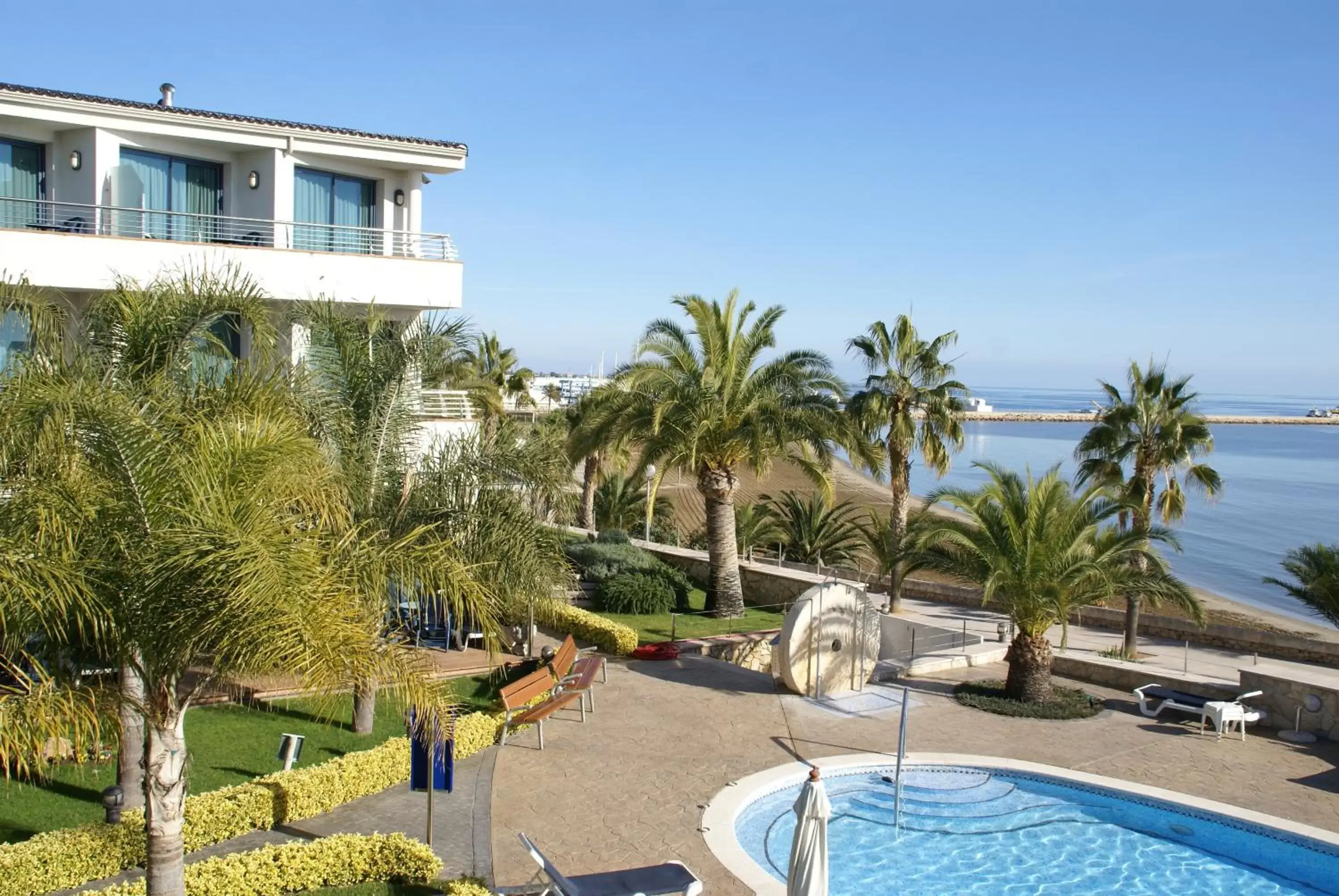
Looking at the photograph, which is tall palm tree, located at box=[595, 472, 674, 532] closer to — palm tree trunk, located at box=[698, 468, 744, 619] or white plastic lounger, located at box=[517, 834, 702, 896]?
palm tree trunk, located at box=[698, 468, 744, 619]

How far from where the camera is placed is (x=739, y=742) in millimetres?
15023

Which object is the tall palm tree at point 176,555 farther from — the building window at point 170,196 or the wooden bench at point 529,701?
the building window at point 170,196

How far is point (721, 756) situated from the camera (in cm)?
1446

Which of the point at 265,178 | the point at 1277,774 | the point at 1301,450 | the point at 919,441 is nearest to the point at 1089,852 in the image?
the point at 1277,774

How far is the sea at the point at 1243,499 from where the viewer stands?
180 feet

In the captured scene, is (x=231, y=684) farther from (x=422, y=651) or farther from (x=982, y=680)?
(x=982, y=680)

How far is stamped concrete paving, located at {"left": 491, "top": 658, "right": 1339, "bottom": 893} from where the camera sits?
11.7 metres

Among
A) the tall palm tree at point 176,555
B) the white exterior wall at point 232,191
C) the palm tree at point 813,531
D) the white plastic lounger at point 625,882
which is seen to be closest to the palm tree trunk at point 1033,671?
the white plastic lounger at point 625,882

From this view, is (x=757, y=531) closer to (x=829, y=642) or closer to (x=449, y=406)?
(x=449, y=406)

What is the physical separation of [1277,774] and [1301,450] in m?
157

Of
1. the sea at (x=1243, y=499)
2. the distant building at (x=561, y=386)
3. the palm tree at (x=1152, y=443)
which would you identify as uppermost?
the distant building at (x=561, y=386)

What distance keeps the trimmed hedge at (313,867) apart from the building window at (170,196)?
12.5 meters

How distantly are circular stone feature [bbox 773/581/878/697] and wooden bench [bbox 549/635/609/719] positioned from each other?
115 inches

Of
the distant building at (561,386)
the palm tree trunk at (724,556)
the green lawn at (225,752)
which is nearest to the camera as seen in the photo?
the green lawn at (225,752)
